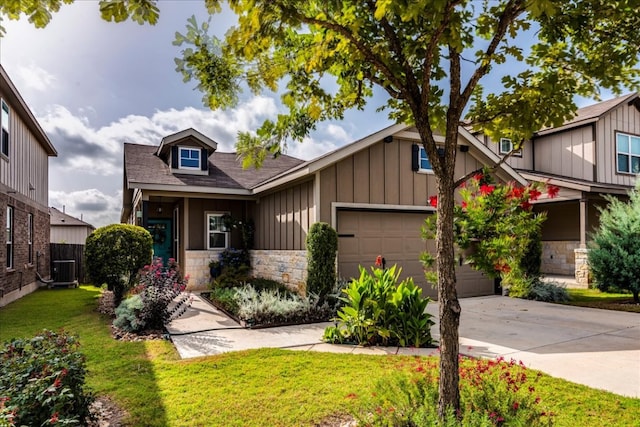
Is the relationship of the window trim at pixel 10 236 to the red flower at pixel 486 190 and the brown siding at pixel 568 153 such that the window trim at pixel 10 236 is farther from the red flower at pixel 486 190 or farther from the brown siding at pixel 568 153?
the brown siding at pixel 568 153

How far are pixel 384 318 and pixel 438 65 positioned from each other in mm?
3838

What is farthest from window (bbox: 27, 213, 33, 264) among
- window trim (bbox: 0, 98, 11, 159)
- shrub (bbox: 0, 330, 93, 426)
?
shrub (bbox: 0, 330, 93, 426)

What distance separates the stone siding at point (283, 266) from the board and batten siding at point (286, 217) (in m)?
0.21

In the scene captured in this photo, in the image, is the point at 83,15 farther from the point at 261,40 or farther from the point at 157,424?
the point at 157,424

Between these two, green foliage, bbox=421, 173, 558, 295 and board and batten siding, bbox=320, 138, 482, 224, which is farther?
board and batten siding, bbox=320, 138, 482, 224

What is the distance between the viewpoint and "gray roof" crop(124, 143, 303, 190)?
1218 centimetres

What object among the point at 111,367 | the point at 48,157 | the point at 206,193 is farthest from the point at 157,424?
the point at 48,157

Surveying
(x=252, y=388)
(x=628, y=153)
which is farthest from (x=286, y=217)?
(x=628, y=153)

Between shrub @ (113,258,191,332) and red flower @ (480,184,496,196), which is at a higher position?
red flower @ (480,184,496,196)

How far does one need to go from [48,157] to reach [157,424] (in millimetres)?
17814

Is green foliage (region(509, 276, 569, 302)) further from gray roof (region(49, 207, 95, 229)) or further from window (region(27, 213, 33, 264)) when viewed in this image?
gray roof (region(49, 207, 95, 229))

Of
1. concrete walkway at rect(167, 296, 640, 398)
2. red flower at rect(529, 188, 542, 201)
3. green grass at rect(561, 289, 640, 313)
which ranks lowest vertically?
green grass at rect(561, 289, 640, 313)

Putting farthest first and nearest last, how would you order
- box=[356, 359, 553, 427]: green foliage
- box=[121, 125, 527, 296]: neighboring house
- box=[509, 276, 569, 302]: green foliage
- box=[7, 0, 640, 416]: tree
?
box=[509, 276, 569, 302]: green foliage
box=[121, 125, 527, 296]: neighboring house
box=[7, 0, 640, 416]: tree
box=[356, 359, 553, 427]: green foliage

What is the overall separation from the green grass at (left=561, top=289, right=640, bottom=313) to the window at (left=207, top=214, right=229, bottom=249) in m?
9.94
